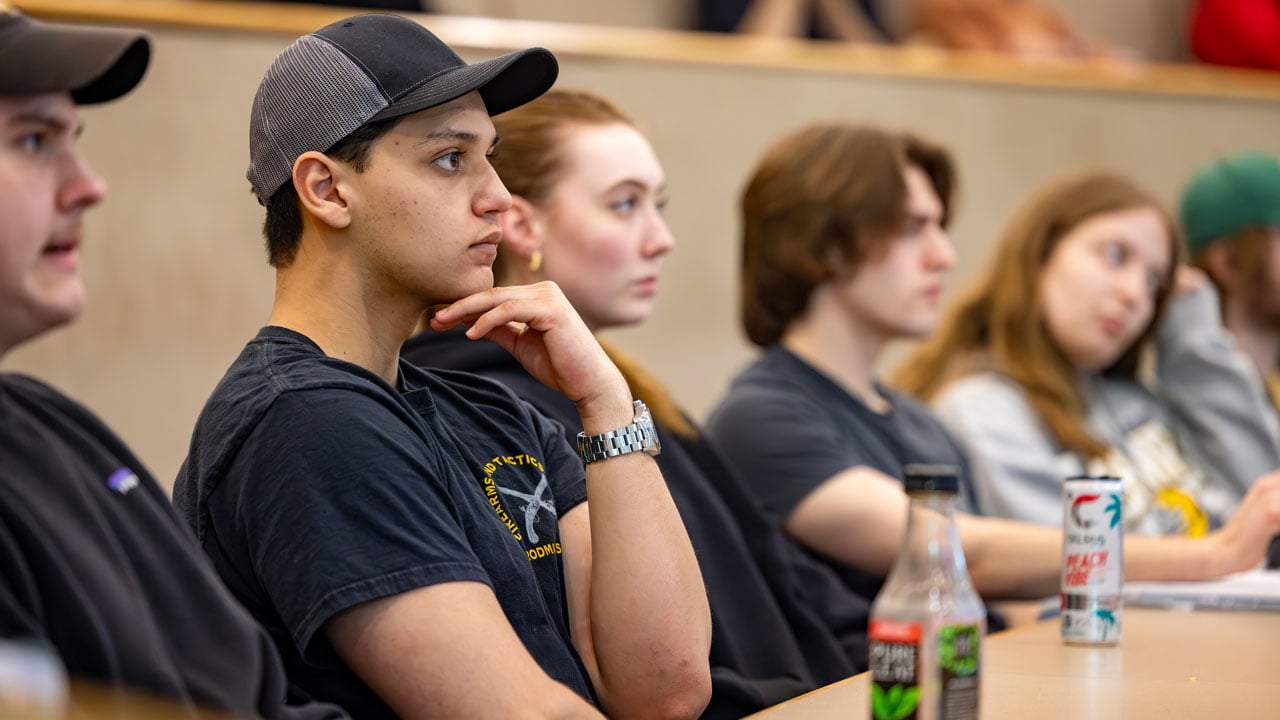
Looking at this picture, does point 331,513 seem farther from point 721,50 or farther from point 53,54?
point 721,50

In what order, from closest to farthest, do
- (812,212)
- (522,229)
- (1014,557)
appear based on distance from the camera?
1. (522,229)
2. (1014,557)
3. (812,212)

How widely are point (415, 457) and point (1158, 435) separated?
212cm

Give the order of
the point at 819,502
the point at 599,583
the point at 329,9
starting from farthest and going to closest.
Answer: the point at 329,9, the point at 819,502, the point at 599,583

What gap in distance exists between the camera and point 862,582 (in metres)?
2.22

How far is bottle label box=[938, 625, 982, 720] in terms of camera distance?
0.96 m

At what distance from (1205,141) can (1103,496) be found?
3017mm

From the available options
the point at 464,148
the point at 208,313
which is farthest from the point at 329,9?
the point at 464,148

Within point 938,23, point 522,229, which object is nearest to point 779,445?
point 522,229

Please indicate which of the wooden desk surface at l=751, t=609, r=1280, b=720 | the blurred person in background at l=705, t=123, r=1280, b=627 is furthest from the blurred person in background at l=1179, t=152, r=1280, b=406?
the wooden desk surface at l=751, t=609, r=1280, b=720

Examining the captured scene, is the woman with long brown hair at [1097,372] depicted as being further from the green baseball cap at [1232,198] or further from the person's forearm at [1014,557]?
the person's forearm at [1014,557]

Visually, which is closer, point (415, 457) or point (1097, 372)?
point (415, 457)

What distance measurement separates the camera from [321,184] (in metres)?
1.28

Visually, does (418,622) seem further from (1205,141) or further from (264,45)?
(1205,141)

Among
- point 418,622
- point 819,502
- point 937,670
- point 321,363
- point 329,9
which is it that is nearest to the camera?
point 937,670
